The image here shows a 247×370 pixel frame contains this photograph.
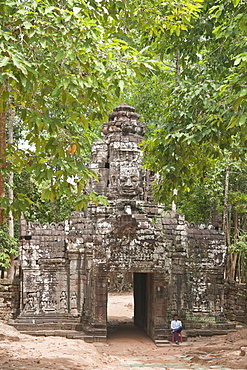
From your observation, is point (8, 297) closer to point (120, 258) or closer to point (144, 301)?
point (120, 258)

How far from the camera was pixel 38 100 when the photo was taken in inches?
268

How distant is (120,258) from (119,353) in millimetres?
2817

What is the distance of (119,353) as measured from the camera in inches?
505

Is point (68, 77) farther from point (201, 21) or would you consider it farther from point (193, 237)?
Result: point (193, 237)

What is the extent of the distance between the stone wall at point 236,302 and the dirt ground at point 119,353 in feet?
6.79

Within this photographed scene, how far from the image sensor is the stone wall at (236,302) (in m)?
17.4

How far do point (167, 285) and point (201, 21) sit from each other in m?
8.03

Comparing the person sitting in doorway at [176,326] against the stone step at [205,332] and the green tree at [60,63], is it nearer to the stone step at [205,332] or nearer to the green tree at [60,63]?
the stone step at [205,332]

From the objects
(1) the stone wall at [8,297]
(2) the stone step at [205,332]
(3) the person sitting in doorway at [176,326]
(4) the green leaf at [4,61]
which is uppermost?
(4) the green leaf at [4,61]

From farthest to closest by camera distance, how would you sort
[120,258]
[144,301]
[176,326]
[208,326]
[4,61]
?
[144,301]
[208,326]
[120,258]
[176,326]
[4,61]

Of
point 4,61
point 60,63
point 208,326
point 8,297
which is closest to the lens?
point 4,61

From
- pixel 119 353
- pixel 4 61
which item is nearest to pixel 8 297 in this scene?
pixel 119 353

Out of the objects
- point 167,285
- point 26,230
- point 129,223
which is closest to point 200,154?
point 129,223

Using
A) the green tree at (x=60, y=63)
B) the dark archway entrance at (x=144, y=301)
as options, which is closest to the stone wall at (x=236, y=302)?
the dark archway entrance at (x=144, y=301)
